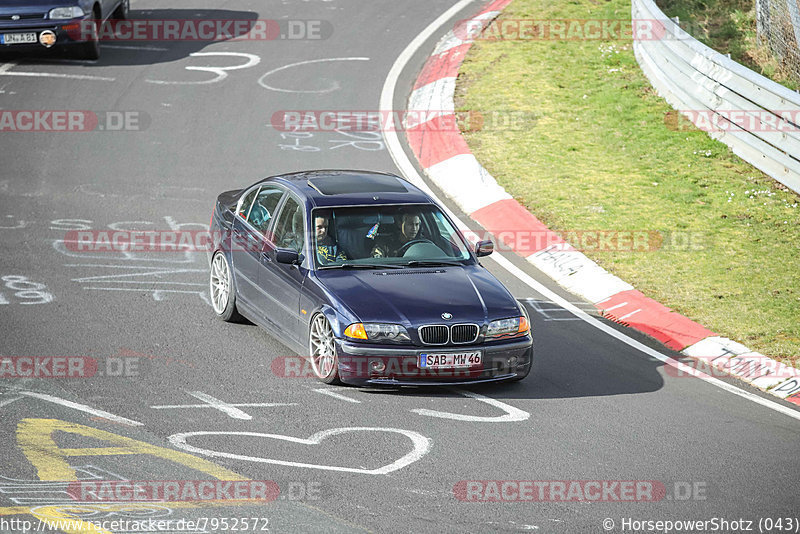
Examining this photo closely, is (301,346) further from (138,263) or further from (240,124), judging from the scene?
(240,124)

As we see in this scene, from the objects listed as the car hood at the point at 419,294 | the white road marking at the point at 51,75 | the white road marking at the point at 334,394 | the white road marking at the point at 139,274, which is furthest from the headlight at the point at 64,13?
the white road marking at the point at 334,394

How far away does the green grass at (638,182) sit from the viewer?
11.6 metres

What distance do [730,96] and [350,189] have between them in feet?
24.9

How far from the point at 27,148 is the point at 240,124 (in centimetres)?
323

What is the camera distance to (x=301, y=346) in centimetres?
934

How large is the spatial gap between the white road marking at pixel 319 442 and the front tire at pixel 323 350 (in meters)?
0.93

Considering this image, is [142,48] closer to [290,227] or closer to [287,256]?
[290,227]

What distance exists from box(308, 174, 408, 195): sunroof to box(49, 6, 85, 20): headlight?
9.78m

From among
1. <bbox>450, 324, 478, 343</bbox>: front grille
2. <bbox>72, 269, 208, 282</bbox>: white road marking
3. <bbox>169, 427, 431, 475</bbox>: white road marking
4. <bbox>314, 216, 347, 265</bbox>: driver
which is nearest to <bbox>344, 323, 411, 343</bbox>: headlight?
<bbox>450, 324, 478, 343</bbox>: front grille

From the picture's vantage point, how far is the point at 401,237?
Result: 9.86m

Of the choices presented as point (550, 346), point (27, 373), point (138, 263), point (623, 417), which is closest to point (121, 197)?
point (138, 263)

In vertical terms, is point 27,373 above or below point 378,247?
below

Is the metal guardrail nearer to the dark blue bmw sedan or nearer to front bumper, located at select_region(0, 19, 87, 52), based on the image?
the dark blue bmw sedan

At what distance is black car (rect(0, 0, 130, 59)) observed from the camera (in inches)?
709
